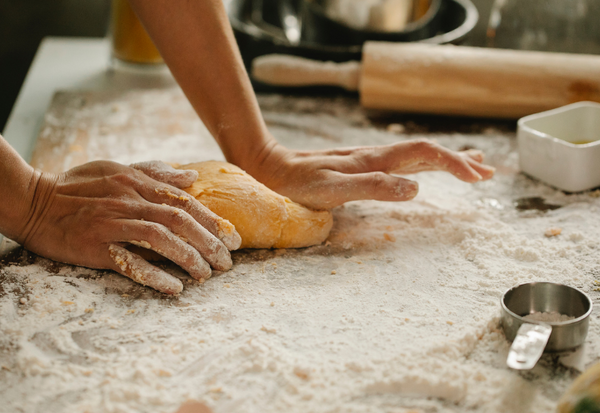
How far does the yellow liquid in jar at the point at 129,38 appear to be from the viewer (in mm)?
2242

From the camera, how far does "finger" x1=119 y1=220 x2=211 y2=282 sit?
1.12m

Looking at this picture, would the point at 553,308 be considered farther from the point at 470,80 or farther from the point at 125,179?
the point at 470,80

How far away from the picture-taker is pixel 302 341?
3.22 feet

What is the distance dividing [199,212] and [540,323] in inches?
28.8

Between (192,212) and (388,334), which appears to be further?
(192,212)

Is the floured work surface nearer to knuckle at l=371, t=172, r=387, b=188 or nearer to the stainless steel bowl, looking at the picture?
the stainless steel bowl

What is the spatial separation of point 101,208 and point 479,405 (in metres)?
0.85

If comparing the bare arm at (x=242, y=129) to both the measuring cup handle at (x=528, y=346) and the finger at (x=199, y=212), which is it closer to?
the finger at (x=199, y=212)

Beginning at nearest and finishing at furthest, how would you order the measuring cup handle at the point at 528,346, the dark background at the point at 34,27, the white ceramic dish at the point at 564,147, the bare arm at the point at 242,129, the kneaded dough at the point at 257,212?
1. the measuring cup handle at the point at 528,346
2. the kneaded dough at the point at 257,212
3. the bare arm at the point at 242,129
4. the white ceramic dish at the point at 564,147
5. the dark background at the point at 34,27

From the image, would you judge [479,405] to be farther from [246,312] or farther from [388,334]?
[246,312]

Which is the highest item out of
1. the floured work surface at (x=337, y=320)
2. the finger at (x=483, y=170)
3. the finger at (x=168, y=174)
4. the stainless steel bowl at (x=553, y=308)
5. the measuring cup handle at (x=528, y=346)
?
the finger at (x=168, y=174)

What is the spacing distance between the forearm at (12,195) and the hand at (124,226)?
13 mm

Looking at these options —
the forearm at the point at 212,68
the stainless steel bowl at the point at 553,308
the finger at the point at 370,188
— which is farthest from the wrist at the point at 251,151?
the stainless steel bowl at the point at 553,308

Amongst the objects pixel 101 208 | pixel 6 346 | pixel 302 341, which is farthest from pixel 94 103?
pixel 302 341
